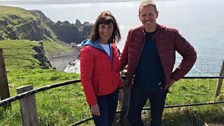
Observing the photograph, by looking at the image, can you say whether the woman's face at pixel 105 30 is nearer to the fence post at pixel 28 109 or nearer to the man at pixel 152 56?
the man at pixel 152 56

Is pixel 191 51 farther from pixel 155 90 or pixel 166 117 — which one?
pixel 166 117

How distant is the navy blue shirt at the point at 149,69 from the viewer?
13.2ft

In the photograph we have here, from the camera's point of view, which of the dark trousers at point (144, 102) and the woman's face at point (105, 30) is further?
the dark trousers at point (144, 102)

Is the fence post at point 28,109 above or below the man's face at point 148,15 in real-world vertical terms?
below

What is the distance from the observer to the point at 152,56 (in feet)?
13.2

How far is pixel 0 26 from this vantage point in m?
98.4

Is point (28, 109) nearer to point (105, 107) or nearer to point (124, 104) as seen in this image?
point (105, 107)

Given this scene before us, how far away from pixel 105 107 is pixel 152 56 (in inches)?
31.7

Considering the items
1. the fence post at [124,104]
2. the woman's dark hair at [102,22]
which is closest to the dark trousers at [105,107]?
the woman's dark hair at [102,22]

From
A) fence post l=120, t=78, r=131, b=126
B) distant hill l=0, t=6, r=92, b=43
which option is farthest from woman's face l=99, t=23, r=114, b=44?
distant hill l=0, t=6, r=92, b=43

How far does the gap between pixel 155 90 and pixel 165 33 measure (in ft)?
2.32

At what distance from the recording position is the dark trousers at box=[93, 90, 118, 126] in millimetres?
3930

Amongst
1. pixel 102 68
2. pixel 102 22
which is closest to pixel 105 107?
pixel 102 68

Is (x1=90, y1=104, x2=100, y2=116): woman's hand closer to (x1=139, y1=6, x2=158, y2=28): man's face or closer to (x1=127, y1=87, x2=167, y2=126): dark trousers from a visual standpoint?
(x1=127, y1=87, x2=167, y2=126): dark trousers
